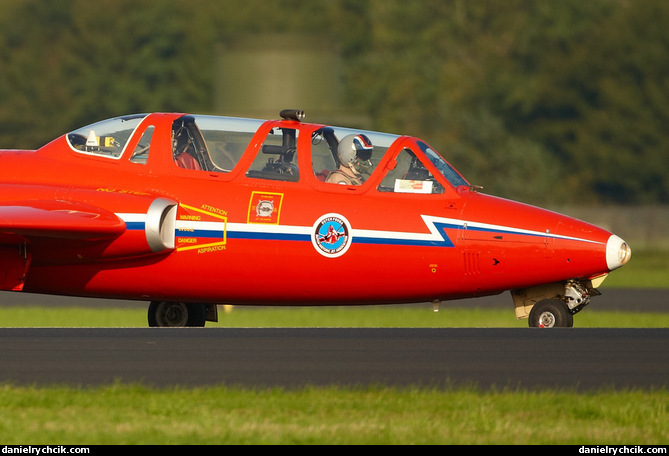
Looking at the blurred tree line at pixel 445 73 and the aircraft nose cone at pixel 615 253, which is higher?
the blurred tree line at pixel 445 73

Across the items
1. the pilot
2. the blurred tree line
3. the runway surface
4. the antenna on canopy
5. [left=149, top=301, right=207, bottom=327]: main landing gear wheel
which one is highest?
the blurred tree line

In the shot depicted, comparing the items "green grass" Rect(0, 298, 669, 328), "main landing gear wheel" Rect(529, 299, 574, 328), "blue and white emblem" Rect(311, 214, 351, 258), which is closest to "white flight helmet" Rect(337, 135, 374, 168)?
"blue and white emblem" Rect(311, 214, 351, 258)

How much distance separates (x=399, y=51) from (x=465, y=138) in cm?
1674

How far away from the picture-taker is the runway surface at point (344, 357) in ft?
37.3

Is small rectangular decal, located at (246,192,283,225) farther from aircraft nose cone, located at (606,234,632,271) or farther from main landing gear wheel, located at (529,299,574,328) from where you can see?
aircraft nose cone, located at (606,234,632,271)

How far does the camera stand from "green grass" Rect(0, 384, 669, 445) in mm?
9445

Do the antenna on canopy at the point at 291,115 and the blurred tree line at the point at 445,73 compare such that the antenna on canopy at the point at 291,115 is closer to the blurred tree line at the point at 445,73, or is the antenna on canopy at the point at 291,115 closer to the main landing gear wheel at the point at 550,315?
the main landing gear wheel at the point at 550,315

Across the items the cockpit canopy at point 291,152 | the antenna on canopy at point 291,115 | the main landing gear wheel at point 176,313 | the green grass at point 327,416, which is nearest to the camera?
the green grass at point 327,416

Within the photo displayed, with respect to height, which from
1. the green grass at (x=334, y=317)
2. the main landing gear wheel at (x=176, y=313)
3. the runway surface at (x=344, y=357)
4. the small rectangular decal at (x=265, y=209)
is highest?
the small rectangular decal at (x=265, y=209)

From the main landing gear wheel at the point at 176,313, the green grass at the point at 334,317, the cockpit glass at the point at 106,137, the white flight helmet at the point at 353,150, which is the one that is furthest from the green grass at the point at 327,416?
the green grass at the point at 334,317

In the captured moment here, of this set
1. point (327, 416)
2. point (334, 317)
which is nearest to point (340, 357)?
point (327, 416)

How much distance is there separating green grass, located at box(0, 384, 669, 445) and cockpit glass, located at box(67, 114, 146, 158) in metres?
5.16

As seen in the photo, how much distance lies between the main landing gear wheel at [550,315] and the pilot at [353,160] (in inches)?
100
